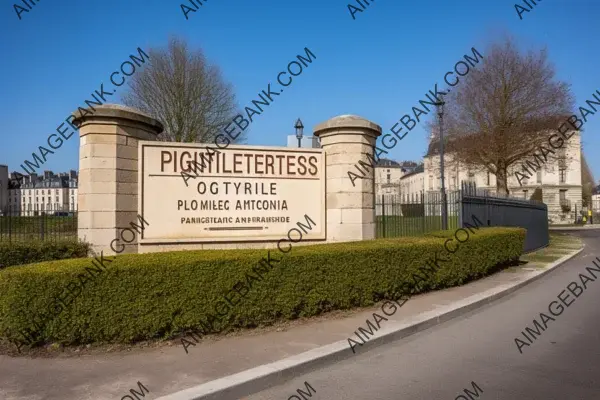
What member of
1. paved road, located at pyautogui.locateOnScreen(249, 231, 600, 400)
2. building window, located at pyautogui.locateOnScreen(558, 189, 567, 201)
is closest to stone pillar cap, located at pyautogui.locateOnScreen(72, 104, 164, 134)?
paved road, located at pyautogui.locateOnScreen(249, 231, 600, 400)

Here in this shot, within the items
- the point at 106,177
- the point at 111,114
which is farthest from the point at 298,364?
the point at 111,114

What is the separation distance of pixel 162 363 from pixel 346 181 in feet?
16.7

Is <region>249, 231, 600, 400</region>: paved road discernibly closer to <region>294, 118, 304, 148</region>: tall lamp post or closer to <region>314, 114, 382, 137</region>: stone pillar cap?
<region>314, 114, 382, 137</region>: stone pillar cap

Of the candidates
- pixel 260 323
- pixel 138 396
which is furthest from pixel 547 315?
pixel 138 396

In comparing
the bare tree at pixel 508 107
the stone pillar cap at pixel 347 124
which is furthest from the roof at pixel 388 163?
the stone pillar cap at pixel 347 124

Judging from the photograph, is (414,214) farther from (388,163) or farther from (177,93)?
(388,163)

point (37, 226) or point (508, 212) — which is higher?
point (508, 212)

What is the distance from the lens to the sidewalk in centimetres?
432

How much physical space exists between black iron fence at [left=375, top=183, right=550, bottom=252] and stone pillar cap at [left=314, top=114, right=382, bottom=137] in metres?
2.43

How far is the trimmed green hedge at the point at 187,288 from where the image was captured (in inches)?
208

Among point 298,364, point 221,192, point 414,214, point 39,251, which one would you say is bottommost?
point 298,364

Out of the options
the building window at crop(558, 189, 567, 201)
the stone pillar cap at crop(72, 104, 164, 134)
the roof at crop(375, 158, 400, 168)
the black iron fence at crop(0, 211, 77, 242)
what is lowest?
the black iron fence at crop(0, 211, 77, 242)

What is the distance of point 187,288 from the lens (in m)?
5.86

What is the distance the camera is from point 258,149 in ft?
27.4
